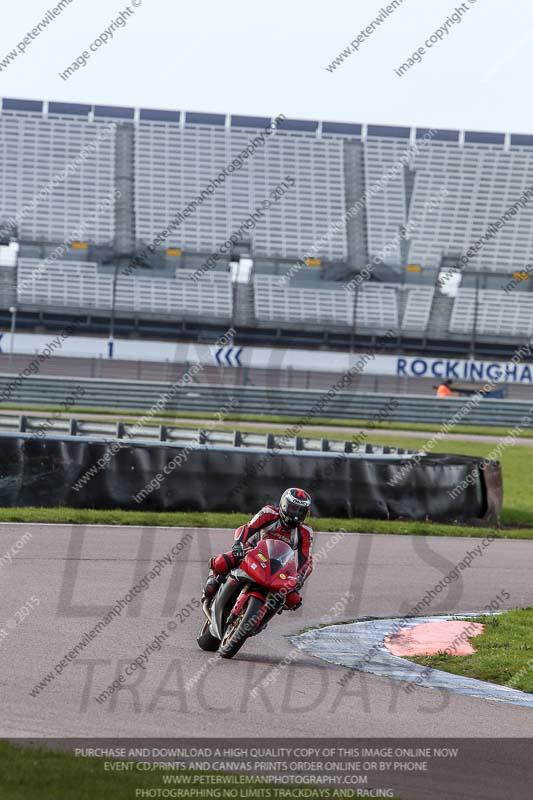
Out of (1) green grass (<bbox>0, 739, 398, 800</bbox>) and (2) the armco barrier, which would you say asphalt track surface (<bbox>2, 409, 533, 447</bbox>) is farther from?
(1) green grass (<bbox>0, 739, 398, 800</bbox>)

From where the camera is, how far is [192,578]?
1291 cm

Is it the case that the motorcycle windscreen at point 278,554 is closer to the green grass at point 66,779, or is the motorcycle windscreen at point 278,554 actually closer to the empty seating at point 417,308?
A: the green grass at point 66,779

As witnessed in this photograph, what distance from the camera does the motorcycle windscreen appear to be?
8.94 m

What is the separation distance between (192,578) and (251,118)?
207ft

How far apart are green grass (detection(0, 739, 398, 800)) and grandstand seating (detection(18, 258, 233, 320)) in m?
56.9

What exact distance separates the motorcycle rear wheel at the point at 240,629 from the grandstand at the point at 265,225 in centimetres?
5205

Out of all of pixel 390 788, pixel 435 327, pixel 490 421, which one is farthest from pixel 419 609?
pixel 435 327

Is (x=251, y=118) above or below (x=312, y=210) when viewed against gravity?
above

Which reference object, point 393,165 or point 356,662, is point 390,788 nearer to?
point 356,662

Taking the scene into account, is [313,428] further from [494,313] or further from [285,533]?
[494,313]

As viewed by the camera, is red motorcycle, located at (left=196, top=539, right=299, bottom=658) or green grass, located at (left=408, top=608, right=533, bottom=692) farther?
green grass, located at (left=408, top=608, right=533, bottom=692)

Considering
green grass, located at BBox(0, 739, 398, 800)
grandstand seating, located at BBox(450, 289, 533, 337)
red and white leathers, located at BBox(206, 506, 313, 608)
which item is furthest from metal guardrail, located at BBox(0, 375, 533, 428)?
green grass, located at BBox(0, 739, 398, 800)

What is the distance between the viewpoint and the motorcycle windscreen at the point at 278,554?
8938mm

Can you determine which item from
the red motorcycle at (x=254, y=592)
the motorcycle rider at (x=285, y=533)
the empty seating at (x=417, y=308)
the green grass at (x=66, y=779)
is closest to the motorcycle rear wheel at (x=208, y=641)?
the red motorcycle at (x=254, y=592)
